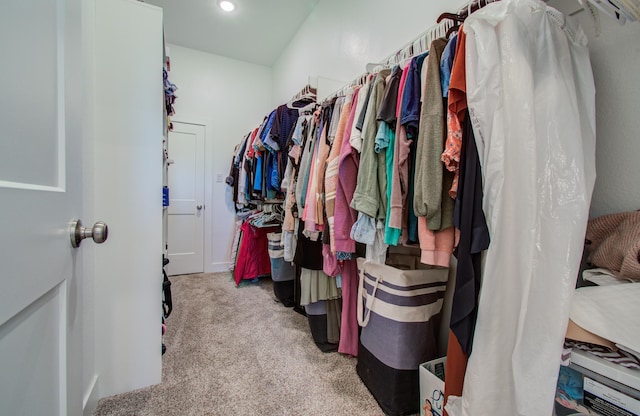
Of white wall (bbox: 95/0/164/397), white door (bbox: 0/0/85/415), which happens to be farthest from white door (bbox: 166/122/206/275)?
white door (bbox: 0/0/85/415)

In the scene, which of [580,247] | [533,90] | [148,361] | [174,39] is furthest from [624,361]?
[174,39]

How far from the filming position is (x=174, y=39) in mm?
2969

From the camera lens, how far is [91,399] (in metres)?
1.11

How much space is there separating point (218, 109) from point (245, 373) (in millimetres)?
3087

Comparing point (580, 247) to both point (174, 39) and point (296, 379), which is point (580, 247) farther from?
point (174, 39)

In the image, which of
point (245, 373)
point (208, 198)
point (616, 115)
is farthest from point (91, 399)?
point (208, 198)

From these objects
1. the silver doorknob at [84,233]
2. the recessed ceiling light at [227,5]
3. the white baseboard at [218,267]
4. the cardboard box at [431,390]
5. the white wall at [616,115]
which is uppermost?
the recessed ceiling light at [227,5]

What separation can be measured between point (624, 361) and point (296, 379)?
4.18 feet

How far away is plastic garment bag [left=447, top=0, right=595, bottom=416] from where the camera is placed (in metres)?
0.61

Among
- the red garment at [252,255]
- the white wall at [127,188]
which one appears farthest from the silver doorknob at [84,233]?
the red garment at [252,255]

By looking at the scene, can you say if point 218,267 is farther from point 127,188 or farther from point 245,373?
point 127,188

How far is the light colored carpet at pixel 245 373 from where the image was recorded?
3.86 feet

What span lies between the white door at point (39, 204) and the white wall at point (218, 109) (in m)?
2.85

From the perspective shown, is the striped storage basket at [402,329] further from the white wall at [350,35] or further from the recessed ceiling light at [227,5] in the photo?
the recessed ceiling light at [227,5]
